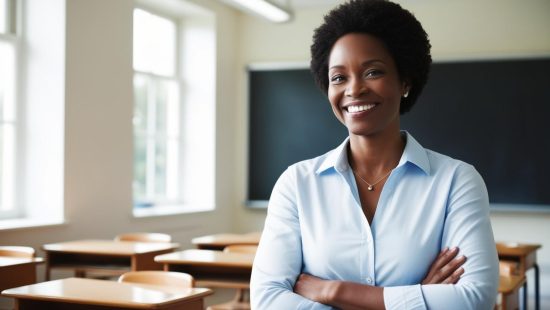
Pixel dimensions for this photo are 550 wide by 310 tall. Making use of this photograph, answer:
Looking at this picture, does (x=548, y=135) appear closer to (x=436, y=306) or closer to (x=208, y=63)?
(x=208, y=63)

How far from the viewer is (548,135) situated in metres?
7.16

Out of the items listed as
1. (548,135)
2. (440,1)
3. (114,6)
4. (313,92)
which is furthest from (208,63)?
(548,135)

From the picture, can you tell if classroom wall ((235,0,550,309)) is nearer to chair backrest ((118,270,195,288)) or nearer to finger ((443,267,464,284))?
chair backrest ((118,270,195,288))

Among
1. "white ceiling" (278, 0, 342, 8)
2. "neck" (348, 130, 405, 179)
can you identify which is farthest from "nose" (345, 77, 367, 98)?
"white ceiling" (278, 0, 342, 8)

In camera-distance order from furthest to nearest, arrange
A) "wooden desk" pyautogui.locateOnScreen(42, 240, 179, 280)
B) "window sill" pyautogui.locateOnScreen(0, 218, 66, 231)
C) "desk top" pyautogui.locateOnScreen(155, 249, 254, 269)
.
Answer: "window sill" pyautogui.locateOnScreen(0, 218, 66, 231) < "wooden desk" pyautogui.locateOnScreen(42, 240, 179, 280) < "desk top" pyautogui.locateOnScreen(155, 249, 254, 269)

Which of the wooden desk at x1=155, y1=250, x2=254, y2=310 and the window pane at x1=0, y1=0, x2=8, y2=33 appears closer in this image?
the wooden desk at x1=155, y1=250, x2=254, y2=310

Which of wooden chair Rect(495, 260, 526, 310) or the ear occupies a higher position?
the ear

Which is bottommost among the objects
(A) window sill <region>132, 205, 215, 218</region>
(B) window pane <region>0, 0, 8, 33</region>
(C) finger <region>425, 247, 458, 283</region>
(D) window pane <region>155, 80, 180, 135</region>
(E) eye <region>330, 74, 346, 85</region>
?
(A) window sill <region>132, 205, 215, 218</region>

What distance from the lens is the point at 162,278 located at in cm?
351

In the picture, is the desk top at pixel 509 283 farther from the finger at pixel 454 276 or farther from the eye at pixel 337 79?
the eye at pixel 337 79

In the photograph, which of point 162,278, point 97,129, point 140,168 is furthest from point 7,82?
point 162,278

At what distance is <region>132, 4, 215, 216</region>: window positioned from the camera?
757 centimetres

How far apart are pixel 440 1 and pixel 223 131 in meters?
2.82

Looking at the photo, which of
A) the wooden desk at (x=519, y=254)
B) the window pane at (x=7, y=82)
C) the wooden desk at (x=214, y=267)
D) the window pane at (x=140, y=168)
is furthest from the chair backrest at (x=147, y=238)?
the wooden desk at (x=519, y=254)
